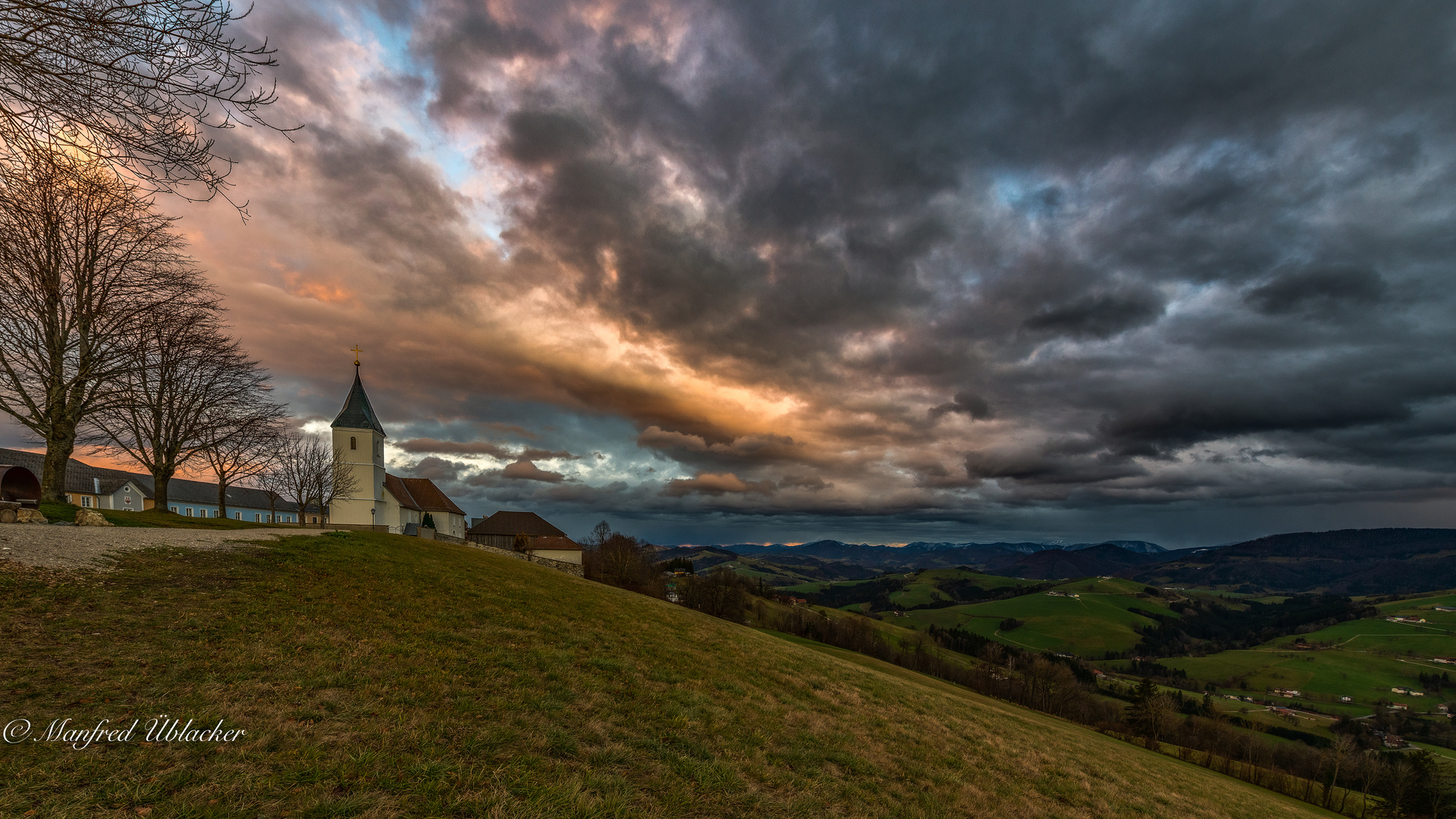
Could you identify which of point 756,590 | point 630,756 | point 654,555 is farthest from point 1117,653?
point 630,756

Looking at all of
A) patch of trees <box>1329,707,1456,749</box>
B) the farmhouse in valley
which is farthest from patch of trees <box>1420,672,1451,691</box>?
the farmhouse in valley

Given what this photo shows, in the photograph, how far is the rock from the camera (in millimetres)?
18450

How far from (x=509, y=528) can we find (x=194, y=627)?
75.8 meters

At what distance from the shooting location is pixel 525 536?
74875 millimetres

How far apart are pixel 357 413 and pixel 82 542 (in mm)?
41863

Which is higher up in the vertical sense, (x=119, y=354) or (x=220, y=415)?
(x=119, y=354)

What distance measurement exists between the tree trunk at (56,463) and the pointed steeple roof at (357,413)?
29130 mm

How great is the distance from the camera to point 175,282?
23.6 meters

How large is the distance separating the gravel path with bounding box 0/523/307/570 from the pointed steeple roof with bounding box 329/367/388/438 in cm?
3470

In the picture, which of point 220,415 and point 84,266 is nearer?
point 84,266

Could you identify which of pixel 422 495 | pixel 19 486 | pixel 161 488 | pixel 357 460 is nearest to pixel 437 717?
pixel 19 486

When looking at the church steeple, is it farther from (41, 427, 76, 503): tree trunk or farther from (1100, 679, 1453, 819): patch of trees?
(1100, 679, 1453, 819): patch of trees

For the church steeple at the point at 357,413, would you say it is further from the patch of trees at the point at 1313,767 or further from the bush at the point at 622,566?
the patch of trees at the point at 1313,767

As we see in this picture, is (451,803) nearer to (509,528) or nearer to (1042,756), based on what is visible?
(1042,756)
